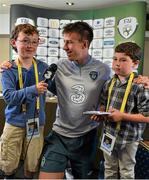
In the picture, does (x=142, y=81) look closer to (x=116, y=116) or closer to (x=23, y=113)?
(x=116, y=116)

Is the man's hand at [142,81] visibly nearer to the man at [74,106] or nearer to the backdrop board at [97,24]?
the man at [74,106]

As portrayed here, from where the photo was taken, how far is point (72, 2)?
534 centimetres

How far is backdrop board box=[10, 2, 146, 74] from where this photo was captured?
16.0 feet

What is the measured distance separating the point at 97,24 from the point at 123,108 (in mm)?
3860

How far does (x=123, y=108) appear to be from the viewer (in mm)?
1843

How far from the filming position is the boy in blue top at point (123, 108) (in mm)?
1845

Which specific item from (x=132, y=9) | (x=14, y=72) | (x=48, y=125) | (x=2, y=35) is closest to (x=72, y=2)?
(x=132, y=9)

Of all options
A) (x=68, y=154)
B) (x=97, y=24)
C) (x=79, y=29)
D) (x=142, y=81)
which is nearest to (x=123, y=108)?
(x=142, y=81)

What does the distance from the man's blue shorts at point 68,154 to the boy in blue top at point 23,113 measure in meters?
0.29

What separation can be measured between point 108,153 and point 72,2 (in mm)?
4106

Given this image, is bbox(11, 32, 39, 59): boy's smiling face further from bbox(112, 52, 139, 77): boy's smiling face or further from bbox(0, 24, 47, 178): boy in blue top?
bbox(112, 52, 139, 77): boy's smiling face

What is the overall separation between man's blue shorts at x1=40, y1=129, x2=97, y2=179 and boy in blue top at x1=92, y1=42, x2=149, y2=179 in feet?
0.67

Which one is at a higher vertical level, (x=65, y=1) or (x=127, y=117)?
(x=65, y=1)

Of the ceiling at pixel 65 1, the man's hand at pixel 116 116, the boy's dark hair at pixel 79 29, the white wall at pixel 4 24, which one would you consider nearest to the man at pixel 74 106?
the boy's dark hair at pixel 79 29
